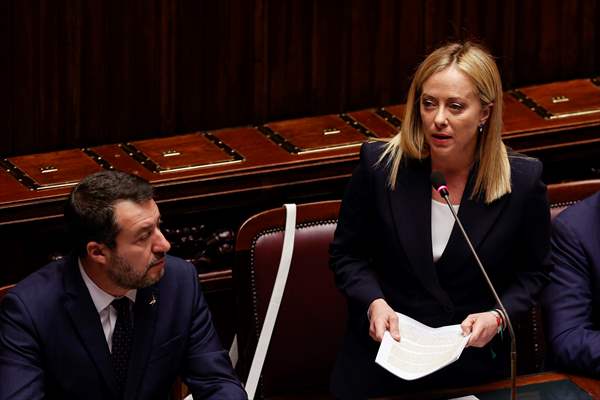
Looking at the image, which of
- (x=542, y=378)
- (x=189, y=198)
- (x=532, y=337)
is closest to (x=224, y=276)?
(x=189, y=198)

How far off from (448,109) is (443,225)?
269 millimetres

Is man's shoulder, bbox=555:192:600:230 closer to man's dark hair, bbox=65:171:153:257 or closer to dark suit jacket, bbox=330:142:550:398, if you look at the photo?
dark suit jacket, bbox=330:142:550:398

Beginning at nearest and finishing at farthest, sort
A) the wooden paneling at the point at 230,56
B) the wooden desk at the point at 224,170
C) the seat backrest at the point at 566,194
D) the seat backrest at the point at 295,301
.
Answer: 1. the seat backrest at the point at 295,301
2. the seat backrest at the point at 566,194
3. the wooden desk at the point at 224,170
4. the wooden paneling at the point at 230,56

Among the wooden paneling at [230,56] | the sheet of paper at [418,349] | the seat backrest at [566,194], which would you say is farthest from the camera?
the wooden paneling at [230,56]

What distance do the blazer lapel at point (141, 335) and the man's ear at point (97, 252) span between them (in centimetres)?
14

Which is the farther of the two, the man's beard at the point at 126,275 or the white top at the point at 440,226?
the white top at the point at 440,226

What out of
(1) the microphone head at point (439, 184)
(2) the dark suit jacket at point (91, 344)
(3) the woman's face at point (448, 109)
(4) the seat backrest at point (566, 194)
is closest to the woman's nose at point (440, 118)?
(3) the woman's face at point (448, 109)

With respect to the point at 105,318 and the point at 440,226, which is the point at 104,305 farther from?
A: the point at 440,226

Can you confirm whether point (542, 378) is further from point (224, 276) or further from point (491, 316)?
point (224, 276)

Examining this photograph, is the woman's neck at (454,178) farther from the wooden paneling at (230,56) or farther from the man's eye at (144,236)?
the wooden paneling at (230,56)

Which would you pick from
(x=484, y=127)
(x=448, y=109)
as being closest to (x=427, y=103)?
(x=448, y=109)

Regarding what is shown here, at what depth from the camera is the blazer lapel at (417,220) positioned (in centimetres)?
322

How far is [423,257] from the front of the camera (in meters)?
3.21

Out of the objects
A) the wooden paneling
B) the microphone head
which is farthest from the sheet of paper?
the wooden paneling
